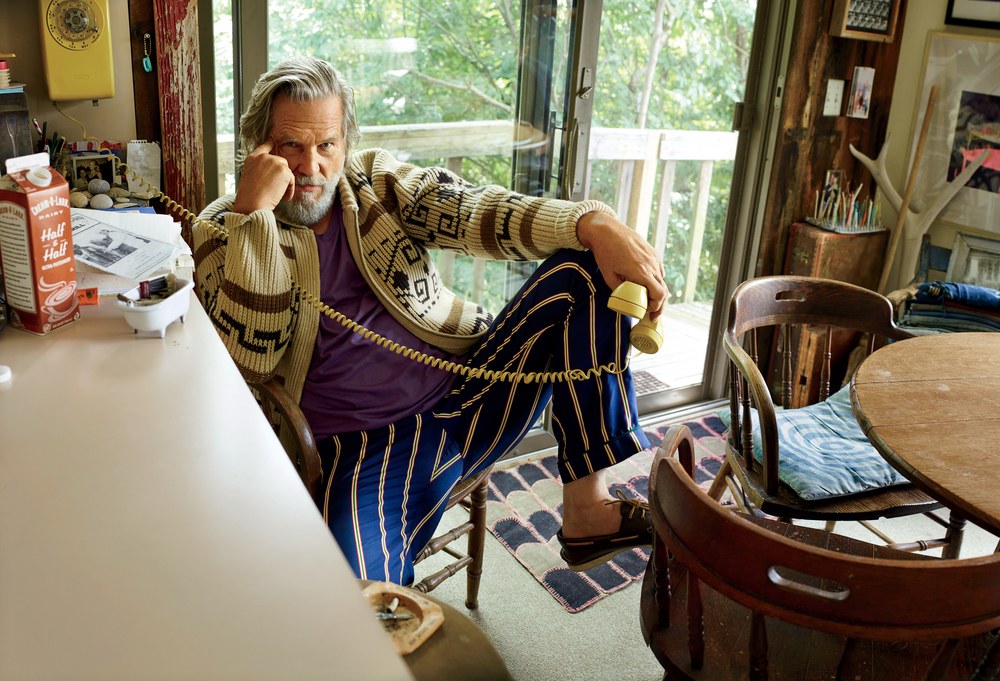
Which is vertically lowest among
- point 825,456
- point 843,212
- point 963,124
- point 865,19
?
point 825,456

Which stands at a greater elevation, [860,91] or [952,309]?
[860,91]

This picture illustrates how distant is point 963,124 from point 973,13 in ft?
1.15

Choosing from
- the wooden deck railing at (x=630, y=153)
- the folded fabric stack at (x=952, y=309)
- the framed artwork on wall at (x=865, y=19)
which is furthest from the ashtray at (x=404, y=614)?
the framed artwork on wall at (x=865, y=19)

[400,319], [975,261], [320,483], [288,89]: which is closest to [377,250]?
[400,319]

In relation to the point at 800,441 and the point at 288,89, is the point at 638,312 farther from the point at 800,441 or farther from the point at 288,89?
the point at 288,89

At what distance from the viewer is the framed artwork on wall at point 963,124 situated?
9.12 ft

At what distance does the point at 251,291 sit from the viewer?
1.62 m

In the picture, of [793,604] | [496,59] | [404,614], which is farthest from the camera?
[496,59]

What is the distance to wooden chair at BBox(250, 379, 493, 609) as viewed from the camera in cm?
152

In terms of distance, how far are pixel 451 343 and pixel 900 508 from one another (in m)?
1.02

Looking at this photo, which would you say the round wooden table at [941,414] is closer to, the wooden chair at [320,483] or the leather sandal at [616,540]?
the leather sandal at [616,540]

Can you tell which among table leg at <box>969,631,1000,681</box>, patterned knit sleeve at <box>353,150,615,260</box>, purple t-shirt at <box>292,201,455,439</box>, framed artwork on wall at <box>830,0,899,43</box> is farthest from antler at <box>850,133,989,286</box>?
table leg at <box>969,631,1000,681</box>

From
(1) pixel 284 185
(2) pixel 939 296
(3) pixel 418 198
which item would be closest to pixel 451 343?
(3) pixel 418 198

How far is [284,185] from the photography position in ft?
5.46
